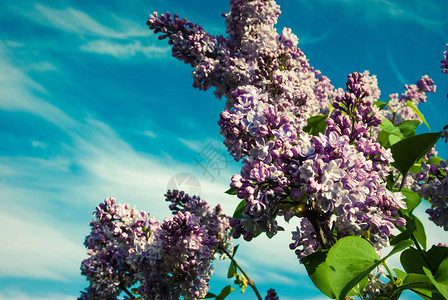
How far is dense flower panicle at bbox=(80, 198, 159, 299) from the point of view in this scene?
10.6ft

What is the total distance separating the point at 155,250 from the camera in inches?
110

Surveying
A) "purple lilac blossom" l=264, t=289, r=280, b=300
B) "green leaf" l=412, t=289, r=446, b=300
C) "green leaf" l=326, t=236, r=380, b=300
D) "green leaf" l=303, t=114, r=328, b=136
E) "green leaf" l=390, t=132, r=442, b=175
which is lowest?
"green leaf" l=412, t=289, r=446, b=300

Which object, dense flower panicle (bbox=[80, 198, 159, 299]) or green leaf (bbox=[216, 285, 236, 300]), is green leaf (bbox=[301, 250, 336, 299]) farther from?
dense flower panicle (bbox=[80, 198, 159, 299])

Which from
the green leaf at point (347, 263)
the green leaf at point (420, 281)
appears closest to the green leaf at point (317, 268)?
the green leaf at point (347, 263)

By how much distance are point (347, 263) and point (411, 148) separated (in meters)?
0.98

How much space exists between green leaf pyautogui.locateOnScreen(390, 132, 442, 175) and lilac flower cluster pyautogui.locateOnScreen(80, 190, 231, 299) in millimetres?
1456

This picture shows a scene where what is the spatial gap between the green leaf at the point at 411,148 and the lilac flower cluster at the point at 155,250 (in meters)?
1.46

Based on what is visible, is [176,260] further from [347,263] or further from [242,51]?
[242,51]

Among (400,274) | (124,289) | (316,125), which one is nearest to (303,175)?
(400,274)

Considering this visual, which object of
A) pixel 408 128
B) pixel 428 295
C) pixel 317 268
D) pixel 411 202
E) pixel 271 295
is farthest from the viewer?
pixel 271 295

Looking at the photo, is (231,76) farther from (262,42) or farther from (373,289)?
(373,289)

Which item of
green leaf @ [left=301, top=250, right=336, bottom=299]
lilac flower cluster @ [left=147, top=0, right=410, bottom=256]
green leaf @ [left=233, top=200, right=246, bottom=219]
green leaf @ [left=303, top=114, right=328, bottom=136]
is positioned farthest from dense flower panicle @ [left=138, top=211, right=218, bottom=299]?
green leaf @ [left=301, top=250, right=336, bottom=299]

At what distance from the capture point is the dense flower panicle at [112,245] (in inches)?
128

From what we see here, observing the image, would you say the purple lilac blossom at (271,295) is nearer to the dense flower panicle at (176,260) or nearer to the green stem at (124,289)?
the dense flower panicle at (176,260)
